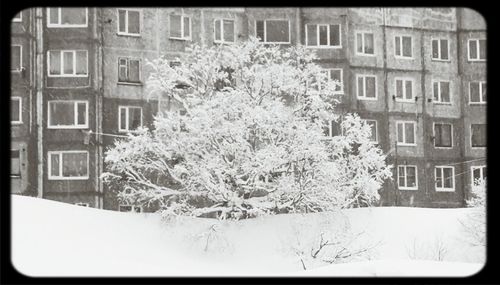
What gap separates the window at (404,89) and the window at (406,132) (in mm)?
1238

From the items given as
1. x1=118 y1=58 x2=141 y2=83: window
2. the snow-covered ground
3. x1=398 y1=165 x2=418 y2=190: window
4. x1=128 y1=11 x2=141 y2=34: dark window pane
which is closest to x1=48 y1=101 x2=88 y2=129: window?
x1=118 y1=58 x2=141 y2=83: window

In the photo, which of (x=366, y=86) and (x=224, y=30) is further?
(x=366, y=86)

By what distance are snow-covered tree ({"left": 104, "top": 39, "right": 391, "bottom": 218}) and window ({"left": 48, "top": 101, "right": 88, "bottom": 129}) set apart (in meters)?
6.51

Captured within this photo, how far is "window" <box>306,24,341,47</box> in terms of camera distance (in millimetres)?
42434

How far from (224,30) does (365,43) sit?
724 cm

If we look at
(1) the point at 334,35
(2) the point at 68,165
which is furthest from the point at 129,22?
(1) the point at 334,35

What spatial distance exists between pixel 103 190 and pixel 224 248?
8.50 meters

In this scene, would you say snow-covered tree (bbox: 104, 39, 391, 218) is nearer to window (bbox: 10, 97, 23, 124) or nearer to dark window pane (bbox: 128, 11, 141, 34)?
window (bbox: 10, 97, 23, 124)

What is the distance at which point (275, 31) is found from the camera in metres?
42.5

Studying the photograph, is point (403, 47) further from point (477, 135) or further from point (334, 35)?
point (477, 135)

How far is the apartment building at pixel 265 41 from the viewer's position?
38375 millimetres

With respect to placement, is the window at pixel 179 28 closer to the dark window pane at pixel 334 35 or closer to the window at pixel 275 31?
the window at pixel 275 31
